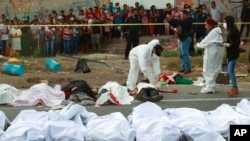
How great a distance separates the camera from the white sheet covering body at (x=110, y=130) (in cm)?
675

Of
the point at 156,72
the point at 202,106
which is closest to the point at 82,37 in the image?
the point at 156,72

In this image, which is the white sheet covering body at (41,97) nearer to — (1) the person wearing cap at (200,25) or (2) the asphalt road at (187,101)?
(2) the asphalt road at (187,101)

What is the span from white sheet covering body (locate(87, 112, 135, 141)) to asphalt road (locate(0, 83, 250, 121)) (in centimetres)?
379

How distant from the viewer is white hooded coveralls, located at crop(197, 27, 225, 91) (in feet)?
44.3

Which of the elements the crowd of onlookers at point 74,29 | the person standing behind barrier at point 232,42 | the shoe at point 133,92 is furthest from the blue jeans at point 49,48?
the person standing behind barrier at point 232,42

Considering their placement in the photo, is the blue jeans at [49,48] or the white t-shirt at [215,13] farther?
the white t-shirt at [215,13]

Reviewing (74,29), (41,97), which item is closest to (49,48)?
(74,29)

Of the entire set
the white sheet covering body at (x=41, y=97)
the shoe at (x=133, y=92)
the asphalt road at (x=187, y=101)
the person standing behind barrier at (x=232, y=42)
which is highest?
the person standing behind barrier at (x=232, y=42)

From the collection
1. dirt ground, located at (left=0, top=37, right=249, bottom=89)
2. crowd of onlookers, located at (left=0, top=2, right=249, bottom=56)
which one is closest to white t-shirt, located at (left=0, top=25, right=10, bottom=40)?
crowd of onlookers, located at (left=0, top=2, right=249, bottom=56)

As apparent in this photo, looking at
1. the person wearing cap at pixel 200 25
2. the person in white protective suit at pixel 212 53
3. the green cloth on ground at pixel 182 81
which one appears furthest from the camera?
the person wearing cap at pixel 200 25

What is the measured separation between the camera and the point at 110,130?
6.84 m

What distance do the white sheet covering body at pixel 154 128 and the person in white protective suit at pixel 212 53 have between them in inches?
253

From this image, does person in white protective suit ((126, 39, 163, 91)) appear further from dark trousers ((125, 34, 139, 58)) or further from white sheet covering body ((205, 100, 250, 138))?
dark trousers ((125, 34, 139, 58))

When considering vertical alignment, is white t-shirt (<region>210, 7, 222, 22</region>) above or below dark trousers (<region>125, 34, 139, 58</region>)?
above
